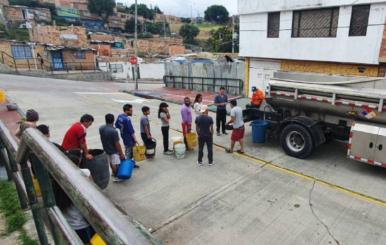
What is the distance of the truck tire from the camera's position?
7516 millimetres

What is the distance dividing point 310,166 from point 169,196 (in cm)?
404

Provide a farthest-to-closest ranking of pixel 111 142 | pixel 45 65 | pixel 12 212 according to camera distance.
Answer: pixel 45 65
pixel 111 142
pixel 12 212

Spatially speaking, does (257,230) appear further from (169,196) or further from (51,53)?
(51,53)

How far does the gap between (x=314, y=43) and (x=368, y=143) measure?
30.5ft

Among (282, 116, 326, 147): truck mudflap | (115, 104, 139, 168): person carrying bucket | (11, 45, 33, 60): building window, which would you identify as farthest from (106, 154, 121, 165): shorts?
(11, 45, 33, 60): building window

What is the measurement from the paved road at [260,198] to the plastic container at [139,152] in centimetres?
20

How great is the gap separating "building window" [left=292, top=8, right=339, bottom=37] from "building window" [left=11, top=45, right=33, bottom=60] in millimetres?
30412

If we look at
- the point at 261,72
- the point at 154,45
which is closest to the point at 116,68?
the point at 261,72

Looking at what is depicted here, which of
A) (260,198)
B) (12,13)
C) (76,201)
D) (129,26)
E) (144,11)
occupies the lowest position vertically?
(260,198)

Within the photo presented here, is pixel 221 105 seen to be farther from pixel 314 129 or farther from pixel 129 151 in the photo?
pixel 129 151

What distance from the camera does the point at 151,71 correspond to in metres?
37.7

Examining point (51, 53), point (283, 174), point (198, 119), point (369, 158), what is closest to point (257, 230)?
point (283, 174)

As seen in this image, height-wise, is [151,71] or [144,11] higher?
[144,11]

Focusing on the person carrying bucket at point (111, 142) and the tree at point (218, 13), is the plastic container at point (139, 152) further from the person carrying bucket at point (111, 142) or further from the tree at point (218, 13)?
the tree at point (218, 13)
